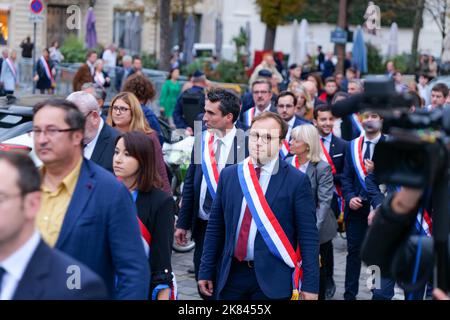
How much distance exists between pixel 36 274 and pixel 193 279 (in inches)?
244

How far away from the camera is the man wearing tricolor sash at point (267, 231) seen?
19.2ft

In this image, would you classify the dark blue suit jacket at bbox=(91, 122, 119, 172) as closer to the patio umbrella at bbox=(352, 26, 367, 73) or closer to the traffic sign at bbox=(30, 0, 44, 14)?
the traffic sign at bbox=(30, 0, 44, 14)

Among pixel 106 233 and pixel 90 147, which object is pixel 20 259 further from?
pixel 90 147

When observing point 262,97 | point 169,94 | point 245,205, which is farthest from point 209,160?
point 169,94

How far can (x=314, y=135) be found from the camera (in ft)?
27.0

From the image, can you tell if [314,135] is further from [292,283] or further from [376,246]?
[376,246]

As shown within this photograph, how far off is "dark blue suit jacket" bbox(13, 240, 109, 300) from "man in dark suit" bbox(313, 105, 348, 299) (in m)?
5.32

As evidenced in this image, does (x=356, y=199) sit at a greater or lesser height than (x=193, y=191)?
lesser

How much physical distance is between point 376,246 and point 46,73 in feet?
70.8

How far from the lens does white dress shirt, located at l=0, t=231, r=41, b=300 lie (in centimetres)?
349

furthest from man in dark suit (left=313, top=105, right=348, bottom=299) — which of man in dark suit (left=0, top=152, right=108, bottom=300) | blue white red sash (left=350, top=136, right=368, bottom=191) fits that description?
man in dark suit (left=0, top=152, right=108, bottom=300)

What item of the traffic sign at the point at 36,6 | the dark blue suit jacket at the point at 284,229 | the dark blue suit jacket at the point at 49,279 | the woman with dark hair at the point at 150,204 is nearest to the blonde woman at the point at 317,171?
the dark blue suit jacket at the point at 284,229

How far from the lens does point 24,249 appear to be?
11.4 ft
